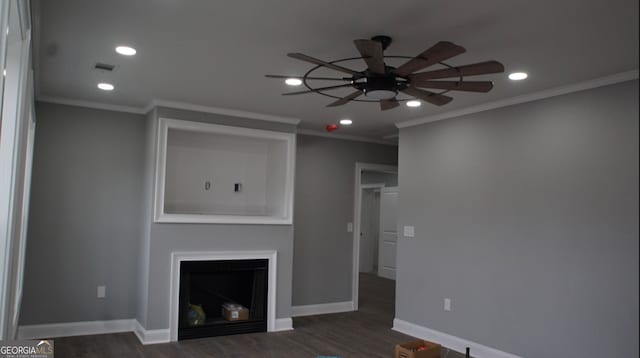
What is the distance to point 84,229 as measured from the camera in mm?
5125

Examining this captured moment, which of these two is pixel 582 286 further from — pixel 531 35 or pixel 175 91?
pixel 175 91

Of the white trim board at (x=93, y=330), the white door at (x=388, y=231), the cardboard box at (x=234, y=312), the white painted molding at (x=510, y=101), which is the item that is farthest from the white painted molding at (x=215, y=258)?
the white door at (x=388, y=231)

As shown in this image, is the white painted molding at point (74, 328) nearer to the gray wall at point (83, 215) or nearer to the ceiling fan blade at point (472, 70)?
the gray wall at point (83, 215)

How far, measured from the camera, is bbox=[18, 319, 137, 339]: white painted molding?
4832 mm

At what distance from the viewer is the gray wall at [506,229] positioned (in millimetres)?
3545

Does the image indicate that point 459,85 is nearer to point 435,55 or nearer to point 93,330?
point 435,55

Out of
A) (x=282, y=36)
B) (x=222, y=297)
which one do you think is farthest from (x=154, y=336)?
(x=282, y=36)

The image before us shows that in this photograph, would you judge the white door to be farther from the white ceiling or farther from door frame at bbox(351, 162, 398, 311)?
the white ceiling

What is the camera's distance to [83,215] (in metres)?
5.13

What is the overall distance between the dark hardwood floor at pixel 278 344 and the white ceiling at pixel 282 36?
2442 mm

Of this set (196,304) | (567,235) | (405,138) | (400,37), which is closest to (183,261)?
(196,304)

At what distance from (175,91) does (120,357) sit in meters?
2.45

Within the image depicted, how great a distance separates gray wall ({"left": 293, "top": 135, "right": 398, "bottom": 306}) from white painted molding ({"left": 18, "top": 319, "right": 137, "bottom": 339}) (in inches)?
81.7

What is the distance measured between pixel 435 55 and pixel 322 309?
4.71 m
